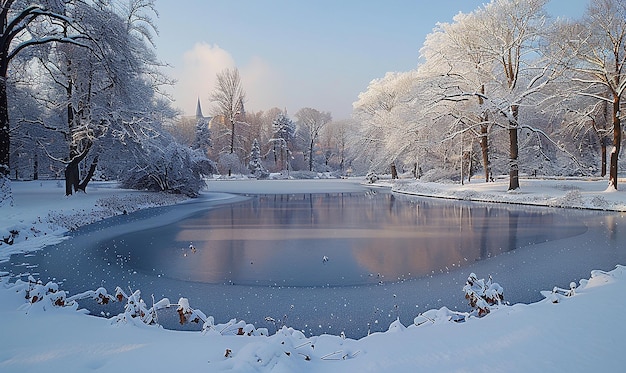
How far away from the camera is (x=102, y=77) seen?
681 inches

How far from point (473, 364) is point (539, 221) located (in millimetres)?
12348

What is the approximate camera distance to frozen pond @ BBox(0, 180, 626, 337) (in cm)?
518

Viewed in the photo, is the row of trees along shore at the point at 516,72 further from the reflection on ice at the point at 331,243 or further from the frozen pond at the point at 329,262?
the frozen pond at the point at 329,262

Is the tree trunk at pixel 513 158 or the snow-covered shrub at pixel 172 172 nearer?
the tree trunk at pixel 513 158

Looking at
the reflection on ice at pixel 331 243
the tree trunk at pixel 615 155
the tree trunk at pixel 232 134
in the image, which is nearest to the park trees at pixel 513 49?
the tree trunk at pixel 615 155

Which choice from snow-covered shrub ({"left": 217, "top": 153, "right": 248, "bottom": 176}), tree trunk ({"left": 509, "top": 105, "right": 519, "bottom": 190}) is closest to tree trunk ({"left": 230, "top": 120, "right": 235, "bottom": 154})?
snow-covered shrub ({"left": 217, "top": 153, "right": 248, "bottom": 176})

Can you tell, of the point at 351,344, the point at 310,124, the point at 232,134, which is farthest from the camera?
the point at 310,124

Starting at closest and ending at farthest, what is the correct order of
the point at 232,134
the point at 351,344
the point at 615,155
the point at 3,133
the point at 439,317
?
the point at 351,344 < the point at 439,317 < the point at 3,133 < the point at 615,155 < the point at 232,134

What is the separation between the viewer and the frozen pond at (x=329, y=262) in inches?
204

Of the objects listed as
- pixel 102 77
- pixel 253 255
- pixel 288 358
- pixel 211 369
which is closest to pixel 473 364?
pixel 288 358

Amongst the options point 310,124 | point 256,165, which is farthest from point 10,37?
point 310,124

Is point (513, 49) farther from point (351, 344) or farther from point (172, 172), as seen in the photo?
point (351, 344)

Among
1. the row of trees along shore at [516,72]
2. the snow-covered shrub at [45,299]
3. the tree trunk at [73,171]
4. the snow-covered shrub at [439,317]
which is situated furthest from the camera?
the row of trees along shore at [516,72]

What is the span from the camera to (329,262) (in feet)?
24.7
